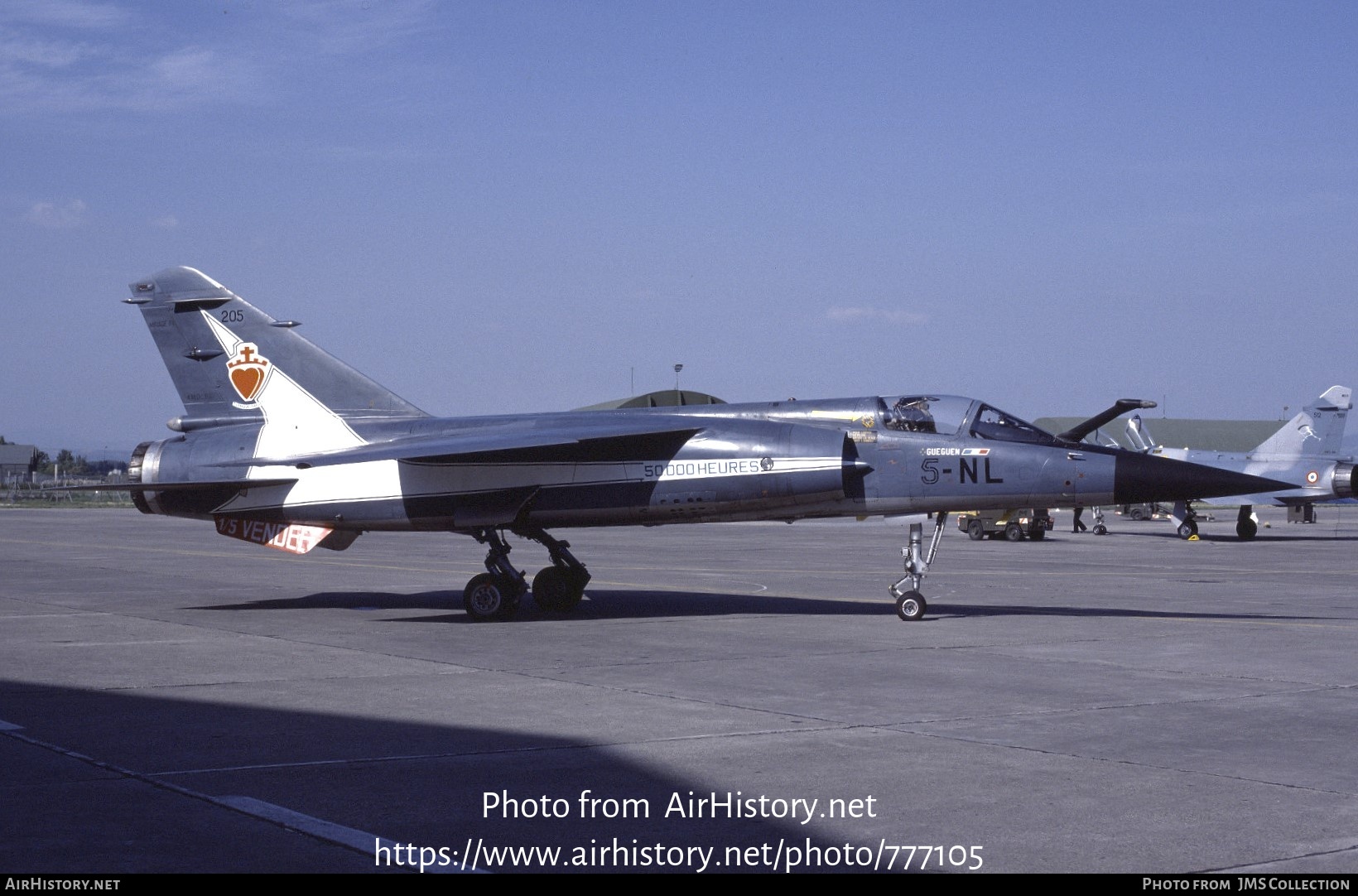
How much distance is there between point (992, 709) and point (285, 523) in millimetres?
11412

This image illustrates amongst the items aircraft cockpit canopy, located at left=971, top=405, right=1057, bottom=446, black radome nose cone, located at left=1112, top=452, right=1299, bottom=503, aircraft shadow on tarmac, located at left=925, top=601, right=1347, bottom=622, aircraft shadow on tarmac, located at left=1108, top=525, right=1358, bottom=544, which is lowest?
aircraft shadow on tarmac, located at left=1108, top=525, right=1358, bottom=544

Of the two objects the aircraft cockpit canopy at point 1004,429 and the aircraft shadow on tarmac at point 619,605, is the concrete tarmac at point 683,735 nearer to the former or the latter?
the aircraft shadow on tarmac at point 619,605

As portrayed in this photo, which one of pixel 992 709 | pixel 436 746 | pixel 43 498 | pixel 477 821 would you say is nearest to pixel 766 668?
pixel 992 709

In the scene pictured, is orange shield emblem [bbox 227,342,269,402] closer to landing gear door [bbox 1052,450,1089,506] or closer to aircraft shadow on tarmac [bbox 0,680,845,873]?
aircraft shadow on tarmac [bbox 0,680,845,873]

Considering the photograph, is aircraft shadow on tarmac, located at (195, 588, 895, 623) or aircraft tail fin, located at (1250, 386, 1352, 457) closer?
aircraft shadow on tarmac, located at (195, 588, 895, 623)

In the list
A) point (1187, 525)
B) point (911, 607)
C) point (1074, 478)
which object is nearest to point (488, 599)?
point (911, 607)

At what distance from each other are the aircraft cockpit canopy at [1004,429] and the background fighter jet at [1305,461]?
82.5 ft

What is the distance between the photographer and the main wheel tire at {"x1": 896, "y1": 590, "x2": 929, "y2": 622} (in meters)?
16.3

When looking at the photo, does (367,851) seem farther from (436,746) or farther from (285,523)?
(285,523)

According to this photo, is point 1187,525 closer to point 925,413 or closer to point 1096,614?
point 1096,614

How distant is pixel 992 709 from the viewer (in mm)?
9719

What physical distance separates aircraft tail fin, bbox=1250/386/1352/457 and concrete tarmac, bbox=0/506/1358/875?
80.4 ft

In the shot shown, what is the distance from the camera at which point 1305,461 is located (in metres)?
40.9

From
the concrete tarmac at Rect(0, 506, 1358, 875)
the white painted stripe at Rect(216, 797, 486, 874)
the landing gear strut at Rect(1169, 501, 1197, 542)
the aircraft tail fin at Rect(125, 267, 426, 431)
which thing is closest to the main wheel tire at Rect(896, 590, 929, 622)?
the concrete tarmac at Rect(0, 506, 1358, 875)
